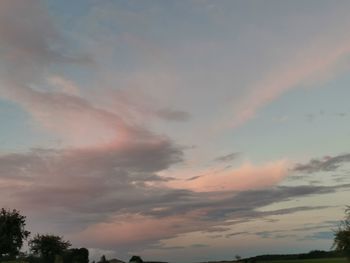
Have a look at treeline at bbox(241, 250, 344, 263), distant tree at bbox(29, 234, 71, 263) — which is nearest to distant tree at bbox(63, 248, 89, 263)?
distant tree at bbox(29, 234, 71, 263)

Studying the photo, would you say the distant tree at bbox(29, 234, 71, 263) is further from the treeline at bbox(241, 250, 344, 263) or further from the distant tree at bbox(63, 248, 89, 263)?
the treeline at bbox(241, 250, 344, 263)

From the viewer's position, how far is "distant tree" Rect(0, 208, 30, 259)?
8825cm

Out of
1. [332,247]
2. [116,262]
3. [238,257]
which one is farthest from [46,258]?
[332,247]

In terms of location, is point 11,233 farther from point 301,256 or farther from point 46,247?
point 301,256

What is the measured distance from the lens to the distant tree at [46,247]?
115 m

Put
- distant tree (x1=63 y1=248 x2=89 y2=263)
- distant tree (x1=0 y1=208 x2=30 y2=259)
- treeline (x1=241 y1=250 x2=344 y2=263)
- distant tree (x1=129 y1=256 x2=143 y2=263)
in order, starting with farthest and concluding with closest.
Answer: treeline (x1=241 y1=250 x2=344 y2=263)
distant tree (x1=129 y1=256 x2=143 y2=263)
distant tree (x1=63 y1=248 x2=89 y2=263)
distant tree (x1=0 y1=208 x2=30 y2=259)

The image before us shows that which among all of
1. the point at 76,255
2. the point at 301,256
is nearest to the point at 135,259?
the point at 76,255

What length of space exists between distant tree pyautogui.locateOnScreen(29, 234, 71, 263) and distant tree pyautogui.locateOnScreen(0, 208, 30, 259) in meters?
23.1

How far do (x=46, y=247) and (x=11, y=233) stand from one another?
2694cm

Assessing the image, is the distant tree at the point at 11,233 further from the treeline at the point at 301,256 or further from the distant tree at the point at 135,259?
the treeline at the point at 301,256

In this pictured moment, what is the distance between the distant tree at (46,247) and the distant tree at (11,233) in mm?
23144

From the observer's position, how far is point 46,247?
4530 inches

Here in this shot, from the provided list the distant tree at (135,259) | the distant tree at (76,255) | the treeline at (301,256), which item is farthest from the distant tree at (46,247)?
the treeline at (301,256)

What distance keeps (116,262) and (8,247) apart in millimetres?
46415
